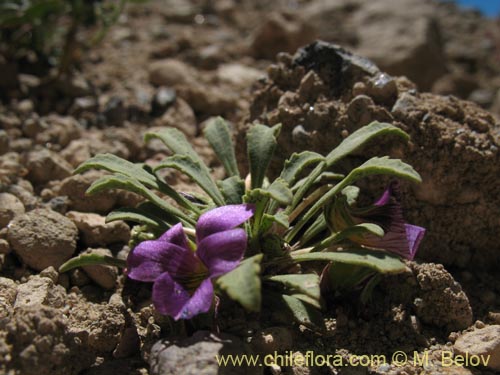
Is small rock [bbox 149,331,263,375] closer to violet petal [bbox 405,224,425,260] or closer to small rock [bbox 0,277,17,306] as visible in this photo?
small rock [bbox 0,277,17,306]

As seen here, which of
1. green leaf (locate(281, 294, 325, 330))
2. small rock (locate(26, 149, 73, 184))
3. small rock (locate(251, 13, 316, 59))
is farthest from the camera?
small rock (locate(251, 13, 316, 59))

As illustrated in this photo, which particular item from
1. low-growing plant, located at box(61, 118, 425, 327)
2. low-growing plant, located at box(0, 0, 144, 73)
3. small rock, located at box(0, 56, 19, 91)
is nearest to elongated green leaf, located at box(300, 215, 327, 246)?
low-growing plant, located at box(61, 118, 425, 327)

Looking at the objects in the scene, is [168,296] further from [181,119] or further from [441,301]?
[181,119]

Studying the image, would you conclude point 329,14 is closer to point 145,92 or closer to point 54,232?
point 145,92

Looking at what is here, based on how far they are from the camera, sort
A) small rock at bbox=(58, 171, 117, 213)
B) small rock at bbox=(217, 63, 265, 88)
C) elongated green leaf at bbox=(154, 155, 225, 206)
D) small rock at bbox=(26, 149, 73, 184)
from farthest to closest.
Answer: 1. small rock at bbox=(217, 63, 265, 88)
2. small rock at bbox=(26, 149, 73, 184)
3. small rock at bbox=(58, 171, 117, 213)
4. elongated green leaf at bbox=(154, 155, 225, 206)

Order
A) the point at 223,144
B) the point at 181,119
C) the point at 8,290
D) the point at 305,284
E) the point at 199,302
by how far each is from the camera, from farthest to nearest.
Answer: the point at 181,119 → the point at 223,144 → the point at 8,290 → the point at 305,284 → the point at 199,302

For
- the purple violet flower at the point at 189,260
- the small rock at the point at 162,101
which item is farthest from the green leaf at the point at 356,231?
the small rock at the point at 162,101

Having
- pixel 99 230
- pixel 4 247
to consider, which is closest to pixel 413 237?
pixel 99 230
